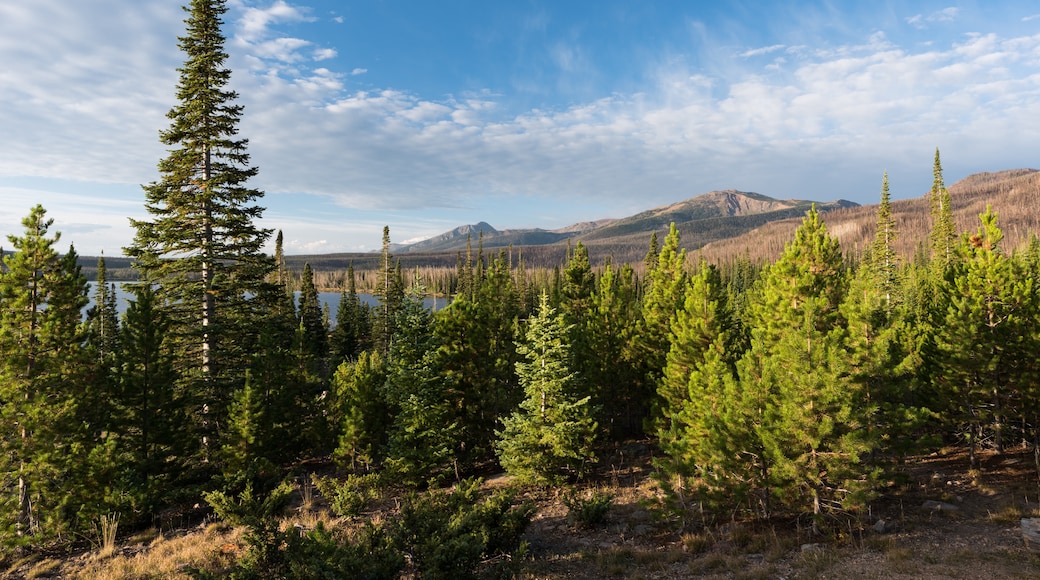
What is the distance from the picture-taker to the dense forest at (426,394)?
42.8 feet

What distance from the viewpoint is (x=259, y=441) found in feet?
65.5

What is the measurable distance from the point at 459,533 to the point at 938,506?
15.1 meters

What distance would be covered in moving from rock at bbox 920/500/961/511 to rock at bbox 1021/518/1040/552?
3.37m

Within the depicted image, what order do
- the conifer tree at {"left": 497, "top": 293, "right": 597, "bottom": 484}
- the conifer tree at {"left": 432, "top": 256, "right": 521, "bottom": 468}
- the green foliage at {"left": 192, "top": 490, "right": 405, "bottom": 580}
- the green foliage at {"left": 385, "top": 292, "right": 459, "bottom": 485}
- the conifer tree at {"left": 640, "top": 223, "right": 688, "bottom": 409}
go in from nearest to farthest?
the green foliage at {"left": 192, "top": 490, "right": 405, "bottom": 580} < the conifer tree at {"left": 497, "top": 293, "right": 597, "bottom": 484} < the green foliage at {"left": 385, "top": 292, "right": 459, "bottom": 485} < the conifer tree at {"left": 432, "top": 256, "right": 521, "bottom": 468} < the conifer tree at {"left": 640, "top": 223, "right": 688, "bottom": 409}

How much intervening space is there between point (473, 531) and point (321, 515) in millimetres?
9882

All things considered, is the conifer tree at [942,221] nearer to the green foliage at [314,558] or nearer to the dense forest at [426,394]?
the dense forest at [426,394]

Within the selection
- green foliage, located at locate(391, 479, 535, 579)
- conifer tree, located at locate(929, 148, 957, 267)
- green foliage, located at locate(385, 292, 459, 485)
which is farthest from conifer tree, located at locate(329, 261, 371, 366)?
conifer tree, located at locate(929, 148, 957, 267)

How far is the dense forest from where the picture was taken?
1305 cm

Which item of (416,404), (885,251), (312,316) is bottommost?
(416,404)

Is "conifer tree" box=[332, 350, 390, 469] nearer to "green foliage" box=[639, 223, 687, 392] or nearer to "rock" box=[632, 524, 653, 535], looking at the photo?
"rock" box=[632, 524, 653, 535]

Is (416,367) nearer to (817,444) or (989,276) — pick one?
(817,444)

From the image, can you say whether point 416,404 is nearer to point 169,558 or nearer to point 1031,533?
point 169,558

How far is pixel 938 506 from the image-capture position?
48.6 feet

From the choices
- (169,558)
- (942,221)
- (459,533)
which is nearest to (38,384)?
(169,558)
